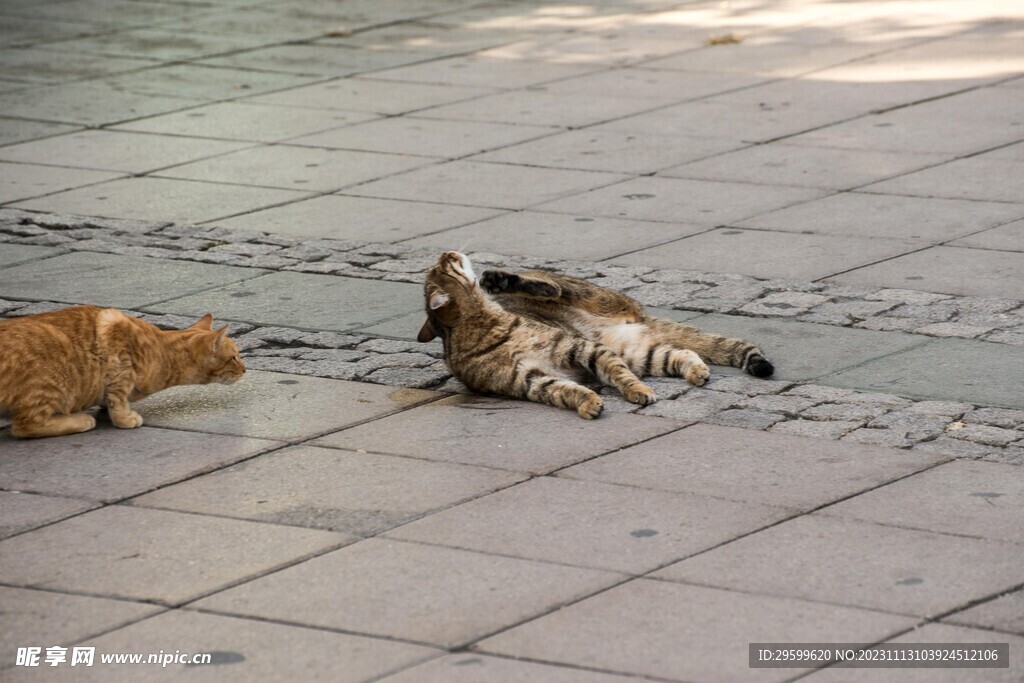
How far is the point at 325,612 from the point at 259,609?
0.75 feet

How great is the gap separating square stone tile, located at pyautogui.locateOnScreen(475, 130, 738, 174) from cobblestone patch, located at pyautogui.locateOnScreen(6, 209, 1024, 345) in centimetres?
242

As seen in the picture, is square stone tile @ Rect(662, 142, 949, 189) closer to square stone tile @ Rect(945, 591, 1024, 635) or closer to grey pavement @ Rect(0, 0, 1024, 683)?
grey pavement @ Rect(0, 0, 1024, 683)

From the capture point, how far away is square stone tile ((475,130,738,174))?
12039 millimetres

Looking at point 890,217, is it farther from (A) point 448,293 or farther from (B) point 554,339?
(A) point 448,293

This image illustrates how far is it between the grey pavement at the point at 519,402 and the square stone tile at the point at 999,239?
1.0 inches

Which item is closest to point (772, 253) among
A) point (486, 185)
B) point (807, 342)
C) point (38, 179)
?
point (807, 342)

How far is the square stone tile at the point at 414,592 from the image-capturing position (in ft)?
17.1

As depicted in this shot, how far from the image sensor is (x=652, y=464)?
6.62 meters

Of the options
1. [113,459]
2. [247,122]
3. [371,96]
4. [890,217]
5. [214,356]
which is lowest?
[113,459]

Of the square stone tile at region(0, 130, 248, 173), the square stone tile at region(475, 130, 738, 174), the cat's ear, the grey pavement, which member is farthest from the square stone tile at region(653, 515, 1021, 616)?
the square stone tile at region(0, 130, 248, 173)

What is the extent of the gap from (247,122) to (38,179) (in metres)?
2.28

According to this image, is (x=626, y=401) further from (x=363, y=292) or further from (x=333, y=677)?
(x=333, y=677)

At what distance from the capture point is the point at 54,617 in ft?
17.5

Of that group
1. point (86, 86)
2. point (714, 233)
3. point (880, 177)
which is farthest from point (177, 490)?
point (86, 86)
